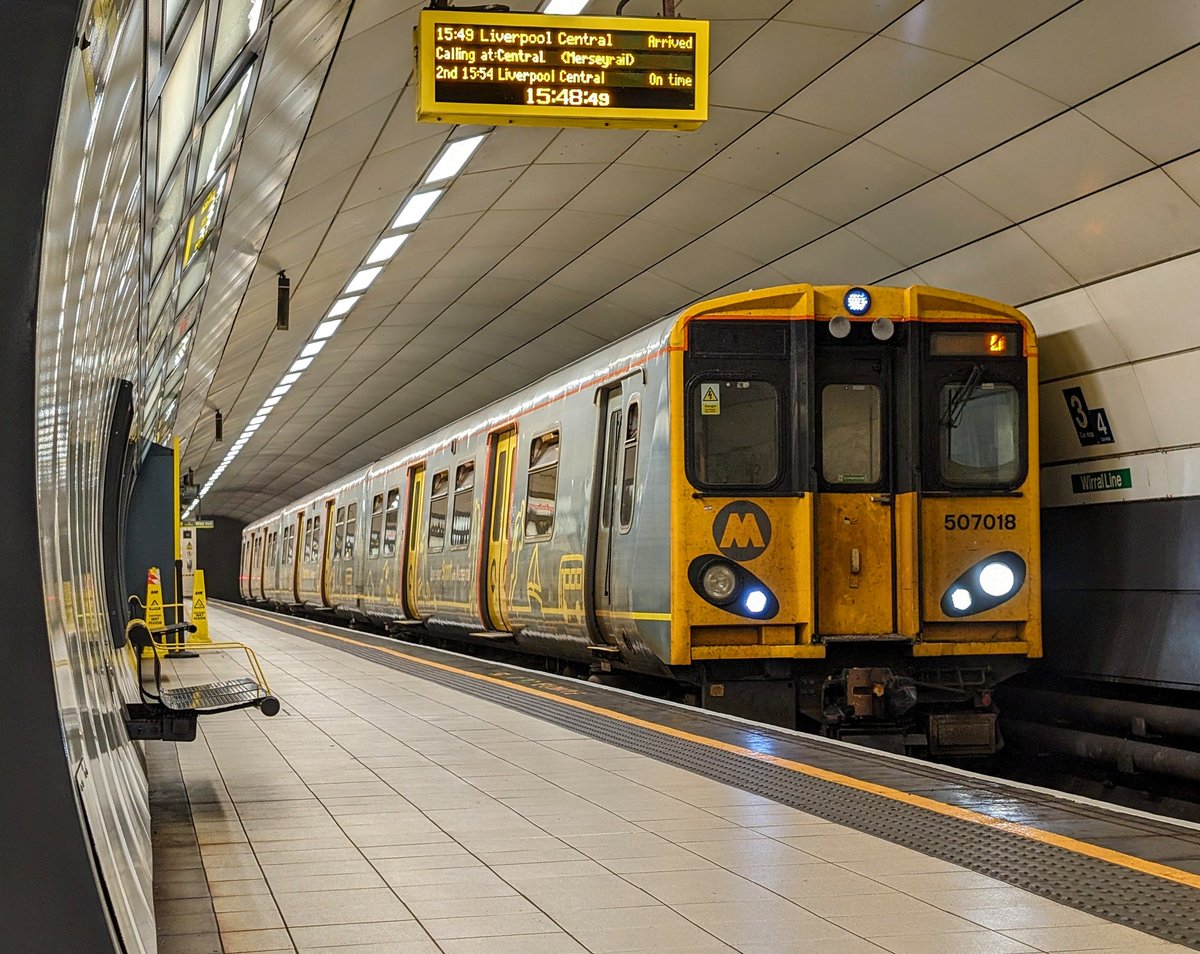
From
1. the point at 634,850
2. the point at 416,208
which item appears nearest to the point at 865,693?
the point at 634,850

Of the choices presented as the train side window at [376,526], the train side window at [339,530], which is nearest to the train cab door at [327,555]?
the train side window at [339,530]

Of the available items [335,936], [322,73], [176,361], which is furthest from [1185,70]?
[176,361]

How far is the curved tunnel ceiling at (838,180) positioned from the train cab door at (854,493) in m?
2.26

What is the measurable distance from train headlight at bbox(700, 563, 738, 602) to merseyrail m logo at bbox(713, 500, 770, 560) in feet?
0.39

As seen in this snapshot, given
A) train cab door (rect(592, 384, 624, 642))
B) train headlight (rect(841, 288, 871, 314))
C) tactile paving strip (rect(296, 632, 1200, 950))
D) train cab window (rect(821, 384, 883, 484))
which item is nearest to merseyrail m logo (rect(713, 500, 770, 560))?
train cab window (rect(821, 384, 883, 484))

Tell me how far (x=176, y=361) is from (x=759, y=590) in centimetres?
1114

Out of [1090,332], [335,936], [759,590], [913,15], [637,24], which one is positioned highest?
[913,15]

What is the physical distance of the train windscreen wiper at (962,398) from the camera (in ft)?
31.7

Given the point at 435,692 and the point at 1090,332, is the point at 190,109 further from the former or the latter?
the point at 1090,332

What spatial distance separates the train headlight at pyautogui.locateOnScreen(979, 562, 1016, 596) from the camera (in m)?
9.45

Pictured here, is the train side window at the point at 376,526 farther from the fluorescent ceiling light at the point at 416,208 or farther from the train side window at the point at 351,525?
the fluorescent ceiling light at the point at 416,208

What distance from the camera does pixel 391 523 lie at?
2011 cm

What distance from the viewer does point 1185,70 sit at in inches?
349

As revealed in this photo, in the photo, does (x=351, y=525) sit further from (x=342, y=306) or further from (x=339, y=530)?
(x=342, y=306)
